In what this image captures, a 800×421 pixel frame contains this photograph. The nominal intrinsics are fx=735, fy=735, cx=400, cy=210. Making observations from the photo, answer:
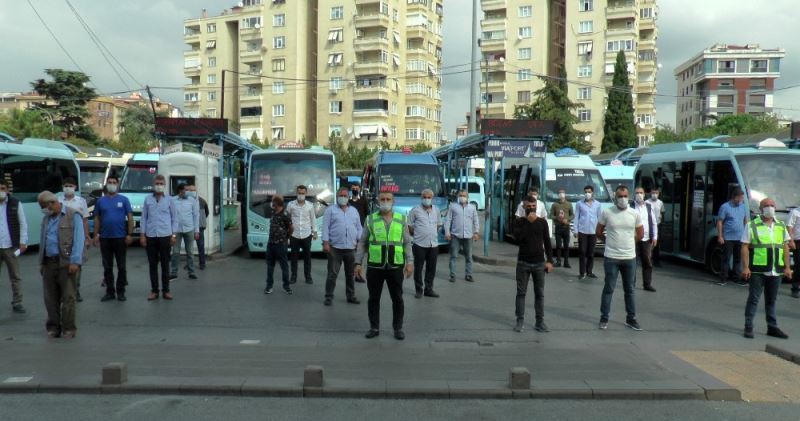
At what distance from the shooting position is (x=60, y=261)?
9.03 meters

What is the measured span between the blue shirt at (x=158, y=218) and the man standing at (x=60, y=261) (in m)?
2.69

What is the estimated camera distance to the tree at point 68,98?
194ft

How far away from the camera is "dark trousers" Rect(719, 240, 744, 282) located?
1391 centimetres

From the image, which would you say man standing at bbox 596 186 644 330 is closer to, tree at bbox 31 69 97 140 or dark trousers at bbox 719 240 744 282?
dark trousers at bbox 719 240 744 282

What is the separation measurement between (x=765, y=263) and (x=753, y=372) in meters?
2.28

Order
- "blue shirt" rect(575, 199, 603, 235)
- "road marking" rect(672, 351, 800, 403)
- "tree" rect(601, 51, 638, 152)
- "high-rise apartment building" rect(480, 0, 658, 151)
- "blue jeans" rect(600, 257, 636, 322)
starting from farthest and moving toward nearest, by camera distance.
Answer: "high-rise apartment building" rect(480, 0, 658, 151) < "tree" rect(601, 51, 638, 152) < "blue shirt" rect(575, 199, 603, 235) < "blue jeans" rect(600, 257, 636, 322) < "road marking" rect(672, 351, 800, 403)

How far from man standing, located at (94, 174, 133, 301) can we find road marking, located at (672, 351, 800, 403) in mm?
8315

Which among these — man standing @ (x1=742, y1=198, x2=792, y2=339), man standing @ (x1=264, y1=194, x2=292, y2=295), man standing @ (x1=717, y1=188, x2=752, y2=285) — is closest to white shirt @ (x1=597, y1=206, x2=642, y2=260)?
man standing @ (x1=742, y1=198, x2=792, y2=339)

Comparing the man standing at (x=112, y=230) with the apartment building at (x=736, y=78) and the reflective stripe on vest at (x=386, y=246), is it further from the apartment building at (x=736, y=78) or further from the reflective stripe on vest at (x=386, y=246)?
the apartment building at (x=736, y=78)

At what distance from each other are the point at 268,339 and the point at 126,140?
51.1m

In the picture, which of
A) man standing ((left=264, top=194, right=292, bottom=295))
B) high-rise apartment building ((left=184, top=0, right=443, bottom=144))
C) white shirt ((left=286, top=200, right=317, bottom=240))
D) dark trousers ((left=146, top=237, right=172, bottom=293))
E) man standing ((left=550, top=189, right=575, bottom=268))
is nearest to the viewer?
dark trousers ((left=146, top=237, right=172, bottom=293))

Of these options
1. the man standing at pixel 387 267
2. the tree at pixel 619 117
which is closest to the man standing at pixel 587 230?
the man standing at pixel 387 267

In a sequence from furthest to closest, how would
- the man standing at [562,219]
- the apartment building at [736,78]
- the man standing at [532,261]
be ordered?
the apartment building at [736,78] < the man standing at [562,219] < the man standing at [532,261]

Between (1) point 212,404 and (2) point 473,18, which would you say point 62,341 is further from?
(2) point 473,18
